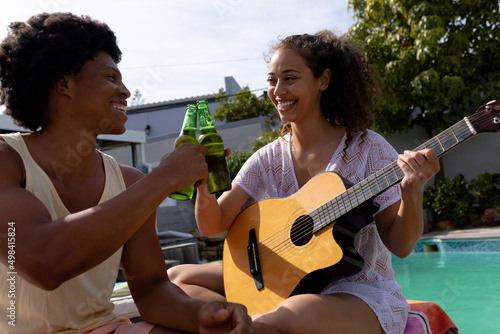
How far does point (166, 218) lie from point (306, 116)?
13.3 meters

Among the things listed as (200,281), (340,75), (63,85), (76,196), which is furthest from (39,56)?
(340,75)

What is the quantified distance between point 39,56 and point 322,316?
140 centimetres

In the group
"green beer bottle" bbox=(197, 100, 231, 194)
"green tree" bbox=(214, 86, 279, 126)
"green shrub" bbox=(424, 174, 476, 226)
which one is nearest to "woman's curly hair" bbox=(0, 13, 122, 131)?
"green beer bottle" bbox=(197, 100, 231, 194)

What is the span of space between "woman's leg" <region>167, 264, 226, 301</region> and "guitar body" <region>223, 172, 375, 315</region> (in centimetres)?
8

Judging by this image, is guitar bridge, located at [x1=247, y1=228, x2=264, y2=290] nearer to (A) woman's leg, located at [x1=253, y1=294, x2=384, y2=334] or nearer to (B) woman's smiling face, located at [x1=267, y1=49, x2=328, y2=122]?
(A) woman's leg, located at [x1=253, y1=294, x2=384, y2=334]

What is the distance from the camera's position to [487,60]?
1147 cm

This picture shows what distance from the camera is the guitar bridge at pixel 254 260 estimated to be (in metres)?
2.21

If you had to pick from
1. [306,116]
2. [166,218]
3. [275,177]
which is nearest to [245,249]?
[275,177]

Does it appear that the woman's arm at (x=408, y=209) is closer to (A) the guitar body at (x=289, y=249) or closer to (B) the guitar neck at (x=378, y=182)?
(B) the guitar neck at (x=378, y=182)

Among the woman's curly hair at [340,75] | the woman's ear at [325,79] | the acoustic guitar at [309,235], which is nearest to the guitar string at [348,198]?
the acoustic guitar at [309,235]

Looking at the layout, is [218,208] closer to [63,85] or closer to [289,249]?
[289,249]

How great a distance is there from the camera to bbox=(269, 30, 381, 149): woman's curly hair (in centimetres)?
254

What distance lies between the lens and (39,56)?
1700mm

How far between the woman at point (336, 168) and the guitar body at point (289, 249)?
0.10m
